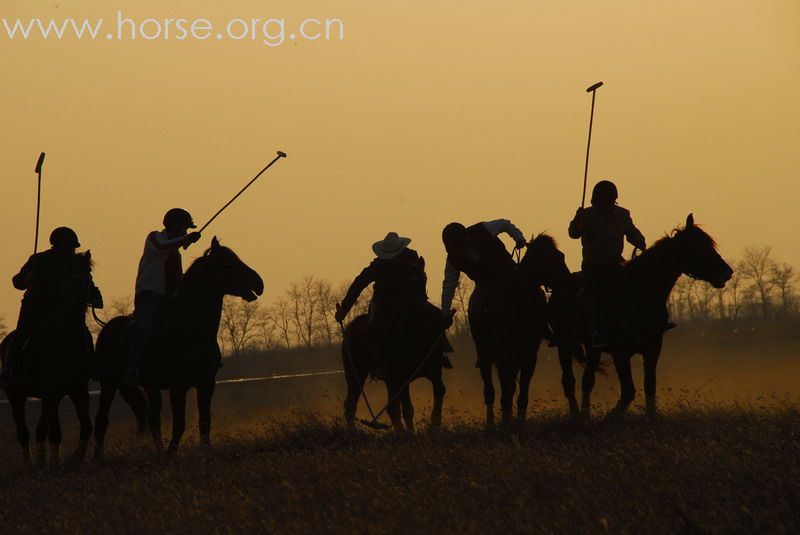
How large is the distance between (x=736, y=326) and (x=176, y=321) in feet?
251

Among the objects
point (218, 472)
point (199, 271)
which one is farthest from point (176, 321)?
point (218, 472)

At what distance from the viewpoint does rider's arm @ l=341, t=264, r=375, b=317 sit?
18128 mm

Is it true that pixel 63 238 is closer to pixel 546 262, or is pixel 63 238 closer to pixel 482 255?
pixel 482 255

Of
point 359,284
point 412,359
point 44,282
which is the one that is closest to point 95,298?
point 44,282

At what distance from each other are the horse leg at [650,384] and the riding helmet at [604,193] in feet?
6.25

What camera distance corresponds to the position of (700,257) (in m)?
16.7

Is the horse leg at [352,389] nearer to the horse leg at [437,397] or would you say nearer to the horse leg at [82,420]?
the horse leg at [437,397]

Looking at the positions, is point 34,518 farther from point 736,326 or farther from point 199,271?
point 736,326

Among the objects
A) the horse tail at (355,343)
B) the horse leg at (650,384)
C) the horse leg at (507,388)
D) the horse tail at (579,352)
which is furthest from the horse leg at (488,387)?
the horse tail at (355,343)

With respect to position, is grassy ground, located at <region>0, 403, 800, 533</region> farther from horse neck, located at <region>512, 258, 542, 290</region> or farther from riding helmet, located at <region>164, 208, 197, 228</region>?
riding helmet, located at <region>164, 208, 197, 228</region>

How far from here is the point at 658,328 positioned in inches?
678

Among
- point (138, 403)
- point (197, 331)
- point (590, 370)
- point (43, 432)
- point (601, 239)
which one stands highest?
point (601, 239)

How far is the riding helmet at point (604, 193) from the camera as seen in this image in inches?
686

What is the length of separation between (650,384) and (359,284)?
3926mm
